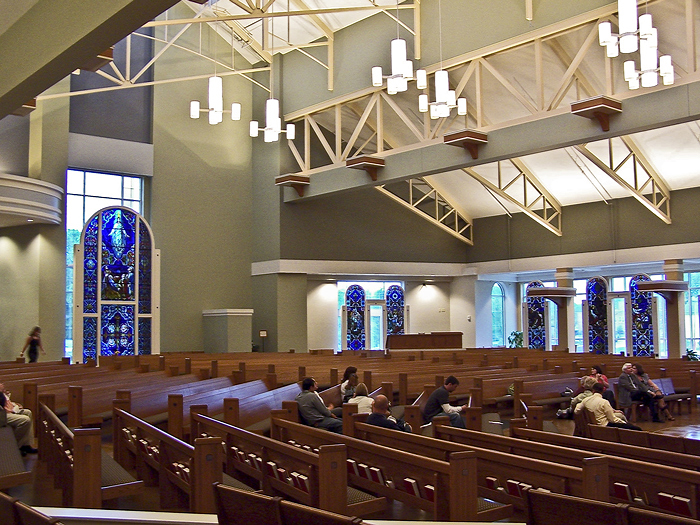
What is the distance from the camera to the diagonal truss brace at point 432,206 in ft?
63.4

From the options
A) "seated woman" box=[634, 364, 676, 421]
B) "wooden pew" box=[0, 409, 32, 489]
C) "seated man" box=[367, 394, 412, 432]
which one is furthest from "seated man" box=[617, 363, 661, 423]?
"wooden pew" box=[0, 409, 32, 489]

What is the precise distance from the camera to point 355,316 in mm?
20047

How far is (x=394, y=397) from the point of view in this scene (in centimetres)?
927

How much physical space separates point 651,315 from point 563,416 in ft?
36.8

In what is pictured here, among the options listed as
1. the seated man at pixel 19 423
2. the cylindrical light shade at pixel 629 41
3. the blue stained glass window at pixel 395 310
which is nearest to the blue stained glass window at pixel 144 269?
the blue stained glass window at pixel 395 310

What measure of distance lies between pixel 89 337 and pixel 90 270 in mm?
1430

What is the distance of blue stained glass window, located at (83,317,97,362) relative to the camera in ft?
49.4

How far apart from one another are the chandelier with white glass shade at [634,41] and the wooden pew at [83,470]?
686 centimetres

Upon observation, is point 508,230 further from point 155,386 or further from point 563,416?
point 155,386

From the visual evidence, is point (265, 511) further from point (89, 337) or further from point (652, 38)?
point (89, 337)

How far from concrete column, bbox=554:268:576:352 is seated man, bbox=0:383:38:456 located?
13.3 metres

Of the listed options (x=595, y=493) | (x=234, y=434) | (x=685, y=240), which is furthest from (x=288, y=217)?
(x=595, y=493)

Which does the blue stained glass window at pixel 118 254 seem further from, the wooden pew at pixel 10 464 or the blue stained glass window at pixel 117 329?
the wooden pew at pixel 10 464

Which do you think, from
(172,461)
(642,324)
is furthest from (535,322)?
(172,461)
